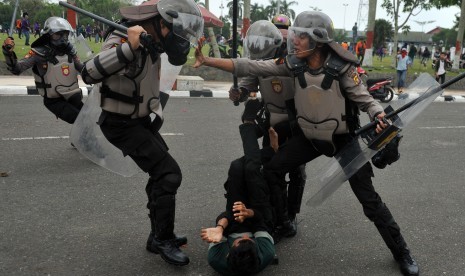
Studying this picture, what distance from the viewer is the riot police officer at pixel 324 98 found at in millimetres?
2779

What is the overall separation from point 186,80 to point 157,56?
8908 millimetres

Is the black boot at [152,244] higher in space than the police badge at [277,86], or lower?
lower

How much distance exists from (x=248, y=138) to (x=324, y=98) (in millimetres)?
685

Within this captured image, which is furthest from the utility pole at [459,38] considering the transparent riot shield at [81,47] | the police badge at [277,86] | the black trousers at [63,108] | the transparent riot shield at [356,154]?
the police badge at [277,86]

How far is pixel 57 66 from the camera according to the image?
4934 millimetres

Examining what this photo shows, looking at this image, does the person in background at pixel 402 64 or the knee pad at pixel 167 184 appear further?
the person in background at pixel 402 64

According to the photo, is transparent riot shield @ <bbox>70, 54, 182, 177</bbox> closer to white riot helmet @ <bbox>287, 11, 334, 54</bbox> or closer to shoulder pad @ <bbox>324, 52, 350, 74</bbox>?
white riot helmet @ <bbox>287, 11, 334, 54</bbox>

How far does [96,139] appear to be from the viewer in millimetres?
3254

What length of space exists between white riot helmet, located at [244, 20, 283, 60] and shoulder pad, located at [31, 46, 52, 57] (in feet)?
8.57

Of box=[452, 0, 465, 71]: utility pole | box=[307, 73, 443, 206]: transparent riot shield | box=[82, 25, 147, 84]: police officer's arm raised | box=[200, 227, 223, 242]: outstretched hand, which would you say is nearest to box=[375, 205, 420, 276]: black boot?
box=[307, 73, 443, 206]: transparent riot shield

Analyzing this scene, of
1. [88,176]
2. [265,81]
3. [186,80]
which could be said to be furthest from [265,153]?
[186,80]

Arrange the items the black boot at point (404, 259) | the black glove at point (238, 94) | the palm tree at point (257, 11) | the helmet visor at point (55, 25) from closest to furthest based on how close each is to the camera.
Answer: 1. the black boot at point (404, 259)
2. the black glove at point (238, 94)
3. the helmet visor at point (55, 25)
4. the palm tree at point (257, 11)

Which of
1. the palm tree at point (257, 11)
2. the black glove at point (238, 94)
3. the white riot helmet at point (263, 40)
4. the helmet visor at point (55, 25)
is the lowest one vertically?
the black glove at point (238, 94)

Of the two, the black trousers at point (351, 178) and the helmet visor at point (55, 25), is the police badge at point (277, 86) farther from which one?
the helmet visor at point (55, 25)
